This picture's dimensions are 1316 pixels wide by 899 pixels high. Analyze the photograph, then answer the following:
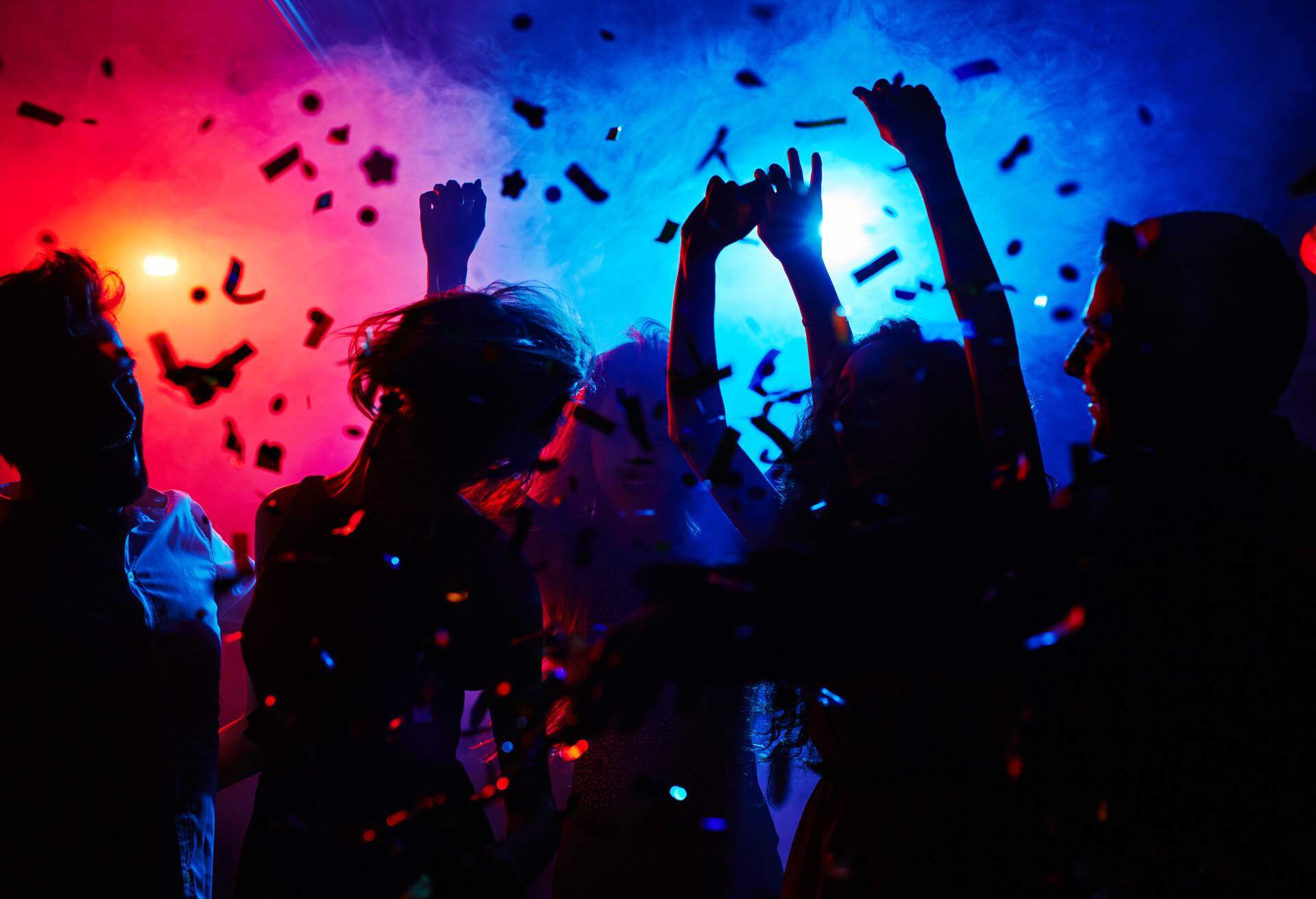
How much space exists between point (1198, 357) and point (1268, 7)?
270 cm

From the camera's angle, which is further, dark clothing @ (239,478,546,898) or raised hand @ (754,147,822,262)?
raised hand @ (754,147,822,262)

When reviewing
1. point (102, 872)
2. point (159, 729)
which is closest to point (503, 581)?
point (159, 729)

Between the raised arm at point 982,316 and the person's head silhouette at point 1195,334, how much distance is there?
0.10 m

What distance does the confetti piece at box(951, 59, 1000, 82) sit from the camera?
2.62m

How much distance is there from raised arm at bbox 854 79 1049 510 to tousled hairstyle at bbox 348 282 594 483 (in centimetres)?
56

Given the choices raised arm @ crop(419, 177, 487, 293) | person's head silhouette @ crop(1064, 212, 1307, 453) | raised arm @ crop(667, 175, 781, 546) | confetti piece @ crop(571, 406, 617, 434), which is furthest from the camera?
raised arm @ crop(419, 177, 487, 293)

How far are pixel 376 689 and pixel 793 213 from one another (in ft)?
3.60

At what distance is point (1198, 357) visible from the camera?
2.25ft

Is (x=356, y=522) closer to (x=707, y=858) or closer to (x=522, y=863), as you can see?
(x=522, y=863)

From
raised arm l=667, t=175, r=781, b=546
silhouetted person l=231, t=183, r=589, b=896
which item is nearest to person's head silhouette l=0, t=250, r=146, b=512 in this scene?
silhouetted person l=231, t=183, r=589, b=896

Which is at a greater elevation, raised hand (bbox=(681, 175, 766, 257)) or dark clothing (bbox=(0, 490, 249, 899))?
raised hand (bbox=(681, 175, 766, 257))

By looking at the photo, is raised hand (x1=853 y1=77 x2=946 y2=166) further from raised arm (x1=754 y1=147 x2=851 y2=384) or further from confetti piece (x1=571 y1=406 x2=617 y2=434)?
confetti piece (x1=571 y1=406 x2=617 y2=434)

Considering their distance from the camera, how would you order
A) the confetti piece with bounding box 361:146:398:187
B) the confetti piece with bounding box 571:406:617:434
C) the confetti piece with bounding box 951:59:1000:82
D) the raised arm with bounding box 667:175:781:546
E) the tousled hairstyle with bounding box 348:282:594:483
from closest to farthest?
1. the tousled hairstyle with bounding box 348:282:594:483
2. the raised arm with bounding box 667:175:781:546
3. the confetti piece with bounding box 571:406:617:434
4. the confetti piece with bounding box 951:59:1000:82
5. the confetti piece with bounding box 361:146:398:187

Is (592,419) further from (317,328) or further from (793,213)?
(317,328)
